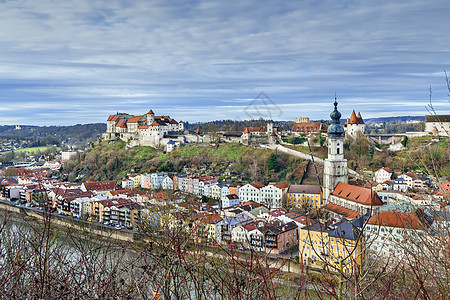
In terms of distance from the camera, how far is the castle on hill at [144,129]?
124 feet

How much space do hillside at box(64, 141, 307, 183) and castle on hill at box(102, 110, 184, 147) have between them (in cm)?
120

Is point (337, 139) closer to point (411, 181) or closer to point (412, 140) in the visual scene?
point (411, 181)

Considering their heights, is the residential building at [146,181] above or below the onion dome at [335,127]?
below

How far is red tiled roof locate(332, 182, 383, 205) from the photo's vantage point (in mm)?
15945

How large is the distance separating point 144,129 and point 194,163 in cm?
999

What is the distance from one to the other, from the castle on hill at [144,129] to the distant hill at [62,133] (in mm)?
43410

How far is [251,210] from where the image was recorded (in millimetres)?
18109

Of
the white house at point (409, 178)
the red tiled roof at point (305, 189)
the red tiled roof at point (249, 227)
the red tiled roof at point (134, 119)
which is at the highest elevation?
the red tiled roof at point (134, 119)

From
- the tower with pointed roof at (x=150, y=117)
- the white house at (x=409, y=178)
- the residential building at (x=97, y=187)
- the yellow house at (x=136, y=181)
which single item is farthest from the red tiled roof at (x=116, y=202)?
the tower with pointed roof at (x=150, y=117)

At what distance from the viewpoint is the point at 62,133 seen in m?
104

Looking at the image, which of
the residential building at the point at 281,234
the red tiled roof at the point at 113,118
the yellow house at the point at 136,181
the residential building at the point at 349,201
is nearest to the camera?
the residential building at the point at 281,234

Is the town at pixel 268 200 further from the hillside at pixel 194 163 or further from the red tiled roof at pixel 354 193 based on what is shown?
the hillside at pixel 194 163

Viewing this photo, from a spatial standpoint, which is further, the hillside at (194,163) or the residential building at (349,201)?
the hillside at (194,163)

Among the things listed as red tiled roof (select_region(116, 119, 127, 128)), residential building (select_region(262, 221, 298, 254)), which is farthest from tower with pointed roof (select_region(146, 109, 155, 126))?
residential building (select_region(262, 221, 298, 254))
